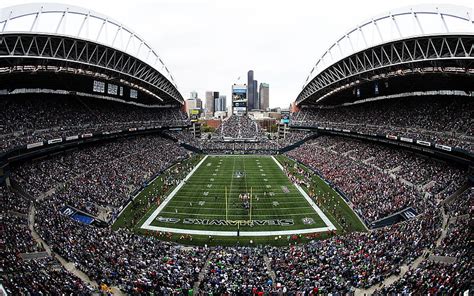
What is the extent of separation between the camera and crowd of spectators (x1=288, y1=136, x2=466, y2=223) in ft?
87.2

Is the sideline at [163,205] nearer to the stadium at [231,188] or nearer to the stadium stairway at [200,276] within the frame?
the stadium at [231,188]

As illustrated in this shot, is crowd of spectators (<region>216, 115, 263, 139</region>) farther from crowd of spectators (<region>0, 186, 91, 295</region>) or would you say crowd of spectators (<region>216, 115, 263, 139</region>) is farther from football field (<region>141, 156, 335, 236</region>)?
crowd of spectators (<region>0, 186, 91, 295</region>)

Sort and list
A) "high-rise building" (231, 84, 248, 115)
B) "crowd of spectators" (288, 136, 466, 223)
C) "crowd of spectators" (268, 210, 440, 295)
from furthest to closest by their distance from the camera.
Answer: "high-rise building" (231, 84, 248, 115)
"crowd of spectators" (288, 136, 466, 223)
"crowd of spectators" (268, 210, 440, 295)

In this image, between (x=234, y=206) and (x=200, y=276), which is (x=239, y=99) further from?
(x=200, y=276)

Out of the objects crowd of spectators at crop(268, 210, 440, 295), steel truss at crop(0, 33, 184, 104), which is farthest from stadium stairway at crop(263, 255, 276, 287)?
steel truss at crop(0, 33, 184, 104)

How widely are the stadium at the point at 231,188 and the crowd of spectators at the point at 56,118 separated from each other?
241 millimetres

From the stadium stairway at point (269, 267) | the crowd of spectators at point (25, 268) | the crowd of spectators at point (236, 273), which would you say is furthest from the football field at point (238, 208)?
the crowd of spectators at point (25, 268)

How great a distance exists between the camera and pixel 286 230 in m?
25.9

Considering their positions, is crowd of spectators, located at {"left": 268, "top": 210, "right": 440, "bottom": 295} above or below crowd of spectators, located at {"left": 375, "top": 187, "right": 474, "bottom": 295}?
below

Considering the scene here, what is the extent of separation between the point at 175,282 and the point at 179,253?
3833 millimetres

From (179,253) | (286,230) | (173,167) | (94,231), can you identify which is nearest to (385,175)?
(286,230)

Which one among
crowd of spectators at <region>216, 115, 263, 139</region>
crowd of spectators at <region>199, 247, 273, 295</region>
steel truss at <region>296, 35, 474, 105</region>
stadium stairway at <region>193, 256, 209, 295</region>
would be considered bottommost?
stadium stairway at <region>193, 256, 209, 295</region>

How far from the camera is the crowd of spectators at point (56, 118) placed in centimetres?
Result: 3131

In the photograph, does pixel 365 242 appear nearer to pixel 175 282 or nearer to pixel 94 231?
pixel 175 282
